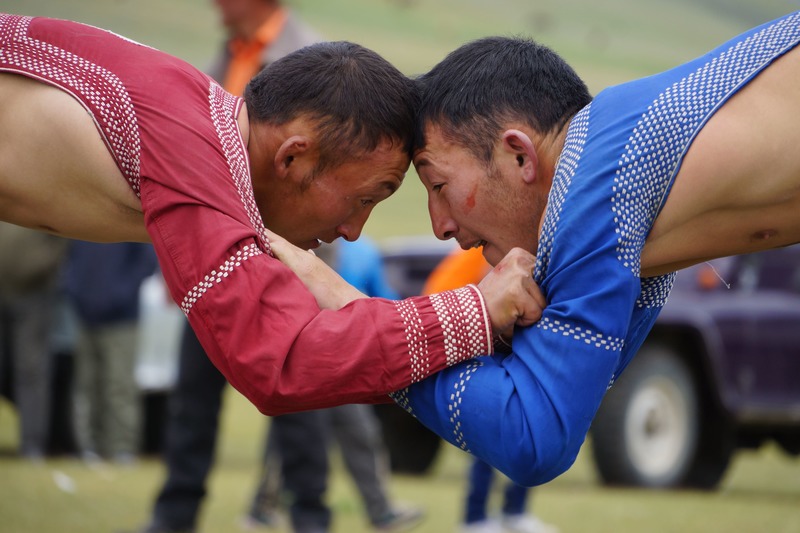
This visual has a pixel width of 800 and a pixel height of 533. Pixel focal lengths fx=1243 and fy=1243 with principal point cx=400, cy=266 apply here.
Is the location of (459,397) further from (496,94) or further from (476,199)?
(496,94)

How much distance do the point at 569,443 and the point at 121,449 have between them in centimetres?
688

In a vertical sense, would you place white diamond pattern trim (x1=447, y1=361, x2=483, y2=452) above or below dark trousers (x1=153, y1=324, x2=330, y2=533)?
above

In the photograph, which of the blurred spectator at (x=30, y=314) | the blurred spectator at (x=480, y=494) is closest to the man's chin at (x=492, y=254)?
the blurred spectator at (x=480, y=494)

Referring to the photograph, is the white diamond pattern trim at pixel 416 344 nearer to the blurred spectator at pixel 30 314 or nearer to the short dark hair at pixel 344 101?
the short dark hair at pixel 344 101

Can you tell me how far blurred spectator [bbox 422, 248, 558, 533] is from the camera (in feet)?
22.9

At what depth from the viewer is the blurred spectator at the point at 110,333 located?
30.1ft

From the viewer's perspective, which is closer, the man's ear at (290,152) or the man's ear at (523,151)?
the man's ear at (523,151)

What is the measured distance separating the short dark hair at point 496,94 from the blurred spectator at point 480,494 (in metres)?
3.61

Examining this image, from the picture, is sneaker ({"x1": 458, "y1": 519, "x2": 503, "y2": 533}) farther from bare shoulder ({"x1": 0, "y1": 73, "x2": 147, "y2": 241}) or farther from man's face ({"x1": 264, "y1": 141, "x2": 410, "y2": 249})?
bare shoulder ({"x1": 0, "y1": 73, "x2": 147, "y2": 241})

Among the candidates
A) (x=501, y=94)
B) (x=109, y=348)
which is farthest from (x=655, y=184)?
(x=109, y=348)

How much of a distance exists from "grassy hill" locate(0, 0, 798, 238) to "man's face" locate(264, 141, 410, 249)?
548 inches

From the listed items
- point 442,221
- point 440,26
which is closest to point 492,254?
point 442,221

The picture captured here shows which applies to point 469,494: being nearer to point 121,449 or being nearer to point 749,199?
point 121,449

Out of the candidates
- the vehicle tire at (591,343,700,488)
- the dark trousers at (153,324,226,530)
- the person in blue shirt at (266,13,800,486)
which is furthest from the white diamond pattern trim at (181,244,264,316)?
the vehicle tire at (591,343,700,488)
